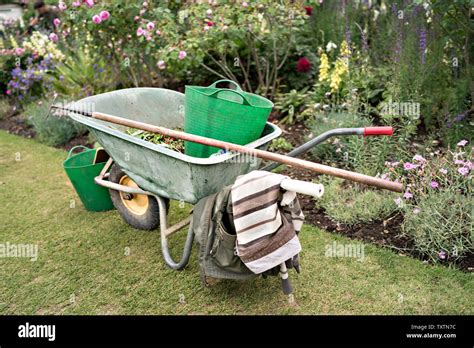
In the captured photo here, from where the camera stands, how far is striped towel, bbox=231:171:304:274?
2.07 meters

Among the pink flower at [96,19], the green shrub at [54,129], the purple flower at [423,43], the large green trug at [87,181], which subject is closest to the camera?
the large green trug at [87,181]

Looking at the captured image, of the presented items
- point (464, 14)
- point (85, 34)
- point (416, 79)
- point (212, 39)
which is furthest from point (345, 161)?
point (85, 34)

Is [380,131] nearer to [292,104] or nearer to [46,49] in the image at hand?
[292,104]

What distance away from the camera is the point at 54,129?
511cm

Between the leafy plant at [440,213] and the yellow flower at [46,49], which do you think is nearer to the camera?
the leafy plant at [440,213]

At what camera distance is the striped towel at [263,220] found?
207 centimetres

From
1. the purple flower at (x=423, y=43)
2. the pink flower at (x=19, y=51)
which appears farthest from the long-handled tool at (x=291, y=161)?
the pink flower at (x=19, y=51)

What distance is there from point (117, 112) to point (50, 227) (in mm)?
1040

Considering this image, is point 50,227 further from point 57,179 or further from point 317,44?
point 317,44

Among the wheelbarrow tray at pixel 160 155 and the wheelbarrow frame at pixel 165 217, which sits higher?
the wheelbarrow tray at pixel 160 155

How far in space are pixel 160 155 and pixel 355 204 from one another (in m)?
1.45

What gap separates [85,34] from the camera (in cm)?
511

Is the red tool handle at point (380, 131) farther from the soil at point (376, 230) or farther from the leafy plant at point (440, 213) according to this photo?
the soil at point (376, 230)

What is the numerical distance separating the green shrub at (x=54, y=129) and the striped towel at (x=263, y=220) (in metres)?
3.56
